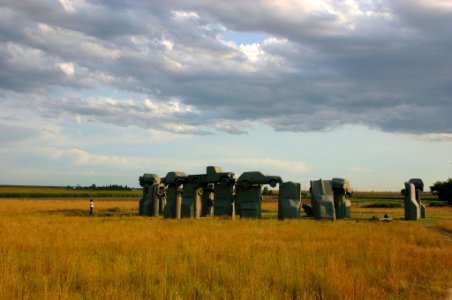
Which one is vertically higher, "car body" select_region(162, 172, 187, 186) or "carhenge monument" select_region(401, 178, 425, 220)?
"car body" select_region(162, 172, 187, 186)

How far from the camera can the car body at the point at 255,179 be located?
3328cm

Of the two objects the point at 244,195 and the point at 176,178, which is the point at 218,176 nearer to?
the point at 244,195

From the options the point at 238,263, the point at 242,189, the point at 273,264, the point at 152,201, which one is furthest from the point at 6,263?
the point at 152,201

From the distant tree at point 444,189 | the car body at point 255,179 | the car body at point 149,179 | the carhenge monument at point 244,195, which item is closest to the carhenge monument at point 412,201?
the carhenge monument at point 244,195

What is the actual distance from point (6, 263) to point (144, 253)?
3935mm

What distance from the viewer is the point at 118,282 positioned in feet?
32.4

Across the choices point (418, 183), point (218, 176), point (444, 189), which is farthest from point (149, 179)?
point (444, 189)

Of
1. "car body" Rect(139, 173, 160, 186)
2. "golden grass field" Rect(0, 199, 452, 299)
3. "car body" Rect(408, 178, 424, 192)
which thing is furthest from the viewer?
"car body" Rect(139, 173, 160, 186)

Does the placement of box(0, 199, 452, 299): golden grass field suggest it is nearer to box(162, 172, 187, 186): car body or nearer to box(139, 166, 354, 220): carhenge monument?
box(139, 166, 354, 220): carhenge monument

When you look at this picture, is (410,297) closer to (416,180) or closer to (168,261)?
(168,261)

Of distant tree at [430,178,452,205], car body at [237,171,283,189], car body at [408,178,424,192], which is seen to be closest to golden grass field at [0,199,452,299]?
car body at [237,171,283,189]

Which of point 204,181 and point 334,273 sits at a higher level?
point 204,181

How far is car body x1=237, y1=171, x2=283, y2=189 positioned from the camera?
33.3 meters

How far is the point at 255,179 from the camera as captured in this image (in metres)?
33.9
